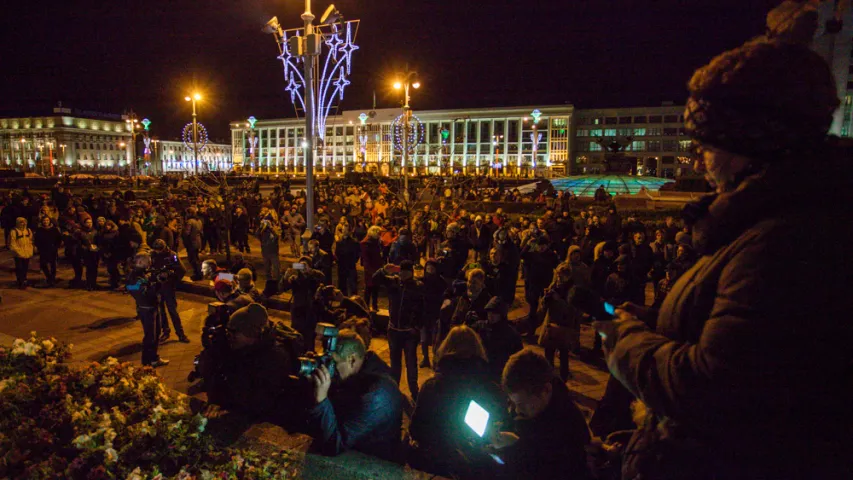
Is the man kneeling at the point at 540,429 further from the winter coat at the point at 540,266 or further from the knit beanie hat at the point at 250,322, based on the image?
the winter coat at the point at 540,266

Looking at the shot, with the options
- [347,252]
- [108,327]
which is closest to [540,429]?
[347,252]

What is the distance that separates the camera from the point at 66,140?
111000 mm

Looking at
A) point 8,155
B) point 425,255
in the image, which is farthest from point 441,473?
point 8,155

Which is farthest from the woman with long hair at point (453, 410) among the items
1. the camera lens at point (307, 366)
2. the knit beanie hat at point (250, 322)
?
the knit beanie hat at point (250, 322)

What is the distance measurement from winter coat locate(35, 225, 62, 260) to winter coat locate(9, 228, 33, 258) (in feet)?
0.57

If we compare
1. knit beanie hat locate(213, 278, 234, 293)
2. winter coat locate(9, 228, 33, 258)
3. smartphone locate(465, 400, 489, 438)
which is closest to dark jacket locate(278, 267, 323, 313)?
knit beanie hat locate(213, 278, 234, 293)

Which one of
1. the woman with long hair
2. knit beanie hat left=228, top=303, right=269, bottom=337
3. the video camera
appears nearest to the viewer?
the video camera

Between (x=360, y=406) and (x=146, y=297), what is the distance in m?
5.04

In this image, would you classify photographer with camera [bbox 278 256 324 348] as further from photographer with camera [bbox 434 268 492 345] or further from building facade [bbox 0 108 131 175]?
building facade [bbox 0 108 131 175]

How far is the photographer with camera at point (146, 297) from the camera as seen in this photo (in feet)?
22.8

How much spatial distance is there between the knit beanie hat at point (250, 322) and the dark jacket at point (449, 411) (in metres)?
1.37

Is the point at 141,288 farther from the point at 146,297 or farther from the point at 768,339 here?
the point at 768,339

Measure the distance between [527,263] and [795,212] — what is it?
8.18 m

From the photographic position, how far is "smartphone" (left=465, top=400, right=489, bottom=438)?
271 cm
